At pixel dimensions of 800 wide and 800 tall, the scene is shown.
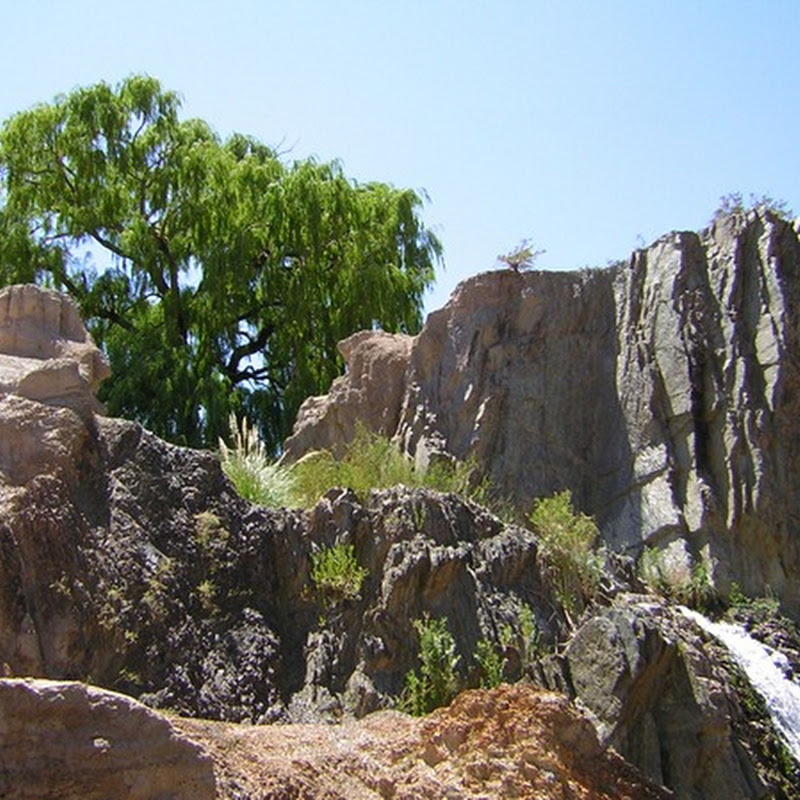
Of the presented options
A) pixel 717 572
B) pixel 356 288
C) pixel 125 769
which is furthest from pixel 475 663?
pixel 356 288

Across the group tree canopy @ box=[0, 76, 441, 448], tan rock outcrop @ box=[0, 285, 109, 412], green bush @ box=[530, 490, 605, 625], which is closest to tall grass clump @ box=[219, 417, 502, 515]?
green bush @ box=[530, 490, 605, 625]

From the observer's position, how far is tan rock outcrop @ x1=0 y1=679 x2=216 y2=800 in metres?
6.93

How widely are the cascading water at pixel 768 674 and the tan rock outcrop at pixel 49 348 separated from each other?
5.61m

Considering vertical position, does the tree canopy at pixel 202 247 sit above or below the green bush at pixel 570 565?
above

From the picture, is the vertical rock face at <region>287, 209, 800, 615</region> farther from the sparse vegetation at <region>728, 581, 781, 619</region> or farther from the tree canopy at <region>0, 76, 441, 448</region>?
the tree canopy at <region>0, 76, 441, 448</region>

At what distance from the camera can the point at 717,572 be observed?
14.8 metres

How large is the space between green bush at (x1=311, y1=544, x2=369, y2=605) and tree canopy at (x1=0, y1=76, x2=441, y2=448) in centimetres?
1126

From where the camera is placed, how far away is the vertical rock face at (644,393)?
15.3m

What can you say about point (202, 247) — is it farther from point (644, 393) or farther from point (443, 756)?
point (443, 756)

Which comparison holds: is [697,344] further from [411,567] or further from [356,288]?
[356,288]

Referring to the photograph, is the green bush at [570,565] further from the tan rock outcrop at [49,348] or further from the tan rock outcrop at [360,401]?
the tan rock outcrop at [360,401]

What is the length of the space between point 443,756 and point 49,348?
17.6 feet

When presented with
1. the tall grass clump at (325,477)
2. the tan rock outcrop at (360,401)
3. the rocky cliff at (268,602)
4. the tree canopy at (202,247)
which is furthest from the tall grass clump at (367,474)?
the tree canopy at (202,247)

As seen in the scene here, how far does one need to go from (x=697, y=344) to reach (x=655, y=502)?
1.83m
